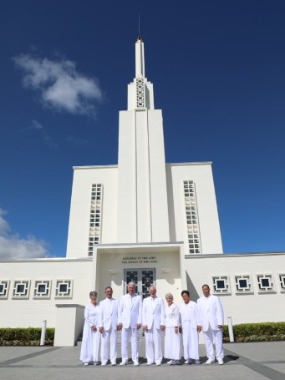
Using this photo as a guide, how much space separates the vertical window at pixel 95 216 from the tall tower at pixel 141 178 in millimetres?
1921

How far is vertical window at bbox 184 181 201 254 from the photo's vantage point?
69.8 feet

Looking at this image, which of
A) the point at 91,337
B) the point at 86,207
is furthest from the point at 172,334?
the point at 86,207

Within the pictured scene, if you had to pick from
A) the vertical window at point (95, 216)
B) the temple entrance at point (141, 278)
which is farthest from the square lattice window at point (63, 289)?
the vertical window at point (95, 216)

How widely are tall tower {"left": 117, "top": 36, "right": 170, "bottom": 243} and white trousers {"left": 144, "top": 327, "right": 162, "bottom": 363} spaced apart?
1272cm

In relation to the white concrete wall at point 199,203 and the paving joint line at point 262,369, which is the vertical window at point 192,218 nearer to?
the white concrete wall at point 199,203

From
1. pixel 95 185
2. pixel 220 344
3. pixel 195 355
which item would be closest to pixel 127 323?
pixel 195 355

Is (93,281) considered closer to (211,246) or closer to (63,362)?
(63,362)

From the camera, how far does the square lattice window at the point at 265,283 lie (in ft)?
49.7

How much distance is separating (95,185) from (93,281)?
10.3 meters

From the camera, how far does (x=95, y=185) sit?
23.7m

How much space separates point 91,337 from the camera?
25.5 ft

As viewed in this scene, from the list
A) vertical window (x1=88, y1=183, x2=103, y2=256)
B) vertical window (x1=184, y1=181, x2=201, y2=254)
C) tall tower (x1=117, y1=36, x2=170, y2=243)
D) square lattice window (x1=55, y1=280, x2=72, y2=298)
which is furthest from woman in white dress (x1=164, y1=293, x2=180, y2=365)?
vertical window (x1=88, y1=183, x2=103, y2=256)

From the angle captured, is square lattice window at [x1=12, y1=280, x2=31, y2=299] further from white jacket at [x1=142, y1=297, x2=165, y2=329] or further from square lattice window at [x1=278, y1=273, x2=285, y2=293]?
square lattice window at [x1=278, y1=273, x2=285, y2=293]

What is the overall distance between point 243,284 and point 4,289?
40.5 ft
